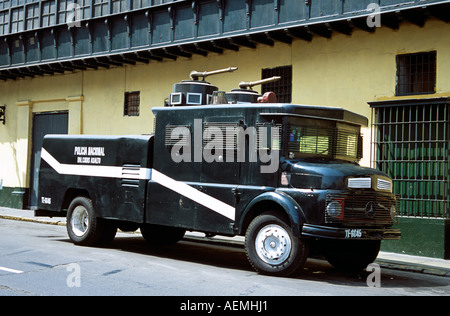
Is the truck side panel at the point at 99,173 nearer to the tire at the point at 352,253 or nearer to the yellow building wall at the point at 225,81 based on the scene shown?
the tire at the point at 352,253

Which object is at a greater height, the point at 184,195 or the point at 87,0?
the point at 87,0

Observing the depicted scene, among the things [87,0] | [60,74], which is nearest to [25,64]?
[60,74]

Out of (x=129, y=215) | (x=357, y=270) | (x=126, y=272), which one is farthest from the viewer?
(x=129, y=215)

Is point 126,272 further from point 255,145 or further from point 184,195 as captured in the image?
point 255,145

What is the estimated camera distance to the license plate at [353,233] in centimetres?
875

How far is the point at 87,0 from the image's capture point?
21.8 meters

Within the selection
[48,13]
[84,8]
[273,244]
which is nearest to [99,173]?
[273,244]

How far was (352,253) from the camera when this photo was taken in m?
10.3

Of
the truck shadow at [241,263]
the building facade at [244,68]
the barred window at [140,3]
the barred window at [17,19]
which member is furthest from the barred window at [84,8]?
the truck shadow at [241,263]

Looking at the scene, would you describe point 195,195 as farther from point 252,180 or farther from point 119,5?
point 119,5

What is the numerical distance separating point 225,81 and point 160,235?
6.57m

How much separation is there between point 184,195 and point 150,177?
3.03ft

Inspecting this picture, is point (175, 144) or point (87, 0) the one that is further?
point (87, 0)

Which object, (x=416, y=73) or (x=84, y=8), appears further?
(x=84, y=8)
